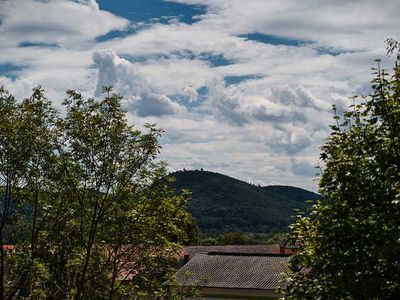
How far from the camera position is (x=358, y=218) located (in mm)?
11656

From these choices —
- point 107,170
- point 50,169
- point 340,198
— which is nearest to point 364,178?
point 340,198

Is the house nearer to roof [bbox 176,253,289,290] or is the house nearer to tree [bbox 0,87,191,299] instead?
roof [bbox 176,253,289,290]

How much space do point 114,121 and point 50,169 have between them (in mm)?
2432

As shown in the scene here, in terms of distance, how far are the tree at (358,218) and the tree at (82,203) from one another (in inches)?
235

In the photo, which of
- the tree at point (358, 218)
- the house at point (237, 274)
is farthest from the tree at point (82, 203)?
the house at point (237, 274)

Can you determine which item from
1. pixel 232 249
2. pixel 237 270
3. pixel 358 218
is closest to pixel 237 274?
pixel 237 270

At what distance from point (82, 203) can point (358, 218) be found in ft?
28.7

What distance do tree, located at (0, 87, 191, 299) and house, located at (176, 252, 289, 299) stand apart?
27.8 m

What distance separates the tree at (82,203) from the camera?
55.9ft

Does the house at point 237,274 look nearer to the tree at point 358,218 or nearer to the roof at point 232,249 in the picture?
the roof at point 232,249

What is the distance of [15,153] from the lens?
1694 cm

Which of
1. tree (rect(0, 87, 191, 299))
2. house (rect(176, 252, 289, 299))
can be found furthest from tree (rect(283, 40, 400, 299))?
house (rect(176, 252, 289, 299))

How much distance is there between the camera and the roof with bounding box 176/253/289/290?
4925 cm

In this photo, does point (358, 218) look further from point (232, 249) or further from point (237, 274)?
point (232, 249)
